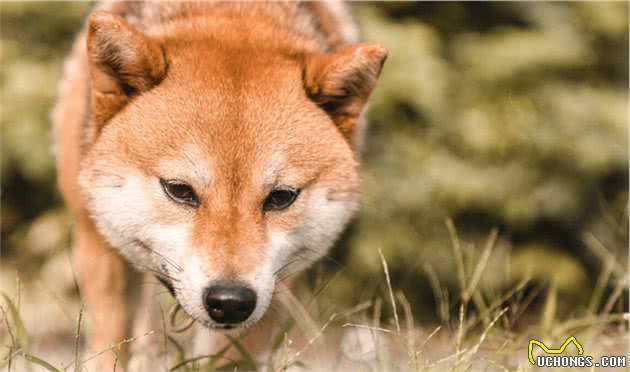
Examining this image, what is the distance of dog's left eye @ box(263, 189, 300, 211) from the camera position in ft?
11.8

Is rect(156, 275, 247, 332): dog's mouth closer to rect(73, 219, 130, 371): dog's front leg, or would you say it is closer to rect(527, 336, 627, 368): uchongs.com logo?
rect(73, 219, 130, 371): dog's front leg

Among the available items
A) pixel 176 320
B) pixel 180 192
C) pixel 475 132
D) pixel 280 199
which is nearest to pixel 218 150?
pixel 180 192

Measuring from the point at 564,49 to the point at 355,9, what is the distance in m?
1.48

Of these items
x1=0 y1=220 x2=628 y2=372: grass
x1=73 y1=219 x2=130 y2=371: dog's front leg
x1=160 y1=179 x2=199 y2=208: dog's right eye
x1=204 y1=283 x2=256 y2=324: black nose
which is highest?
x1=160 y1=179 x2=199 y2=208: dog's right eye

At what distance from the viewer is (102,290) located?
452 cm

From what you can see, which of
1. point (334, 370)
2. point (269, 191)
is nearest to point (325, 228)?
point (269, 191)

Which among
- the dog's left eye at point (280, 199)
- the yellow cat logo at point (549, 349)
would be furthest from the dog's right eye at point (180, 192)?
the yellow cat logo at point (549, 349)

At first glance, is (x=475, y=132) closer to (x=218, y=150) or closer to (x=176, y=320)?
(x=176, y=320)

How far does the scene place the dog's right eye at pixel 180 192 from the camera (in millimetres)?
3510

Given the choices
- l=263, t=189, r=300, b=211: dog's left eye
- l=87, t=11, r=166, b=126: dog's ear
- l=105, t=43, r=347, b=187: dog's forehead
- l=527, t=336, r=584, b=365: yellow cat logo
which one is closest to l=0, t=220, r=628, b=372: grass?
l=527, t=336, r=584, b=365: yellow cat logo

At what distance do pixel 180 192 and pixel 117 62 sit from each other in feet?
2.02

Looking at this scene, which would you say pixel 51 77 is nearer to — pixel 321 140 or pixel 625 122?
pixel 321 140

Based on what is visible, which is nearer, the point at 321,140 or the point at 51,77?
the point at 321,140

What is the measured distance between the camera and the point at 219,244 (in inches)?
132
